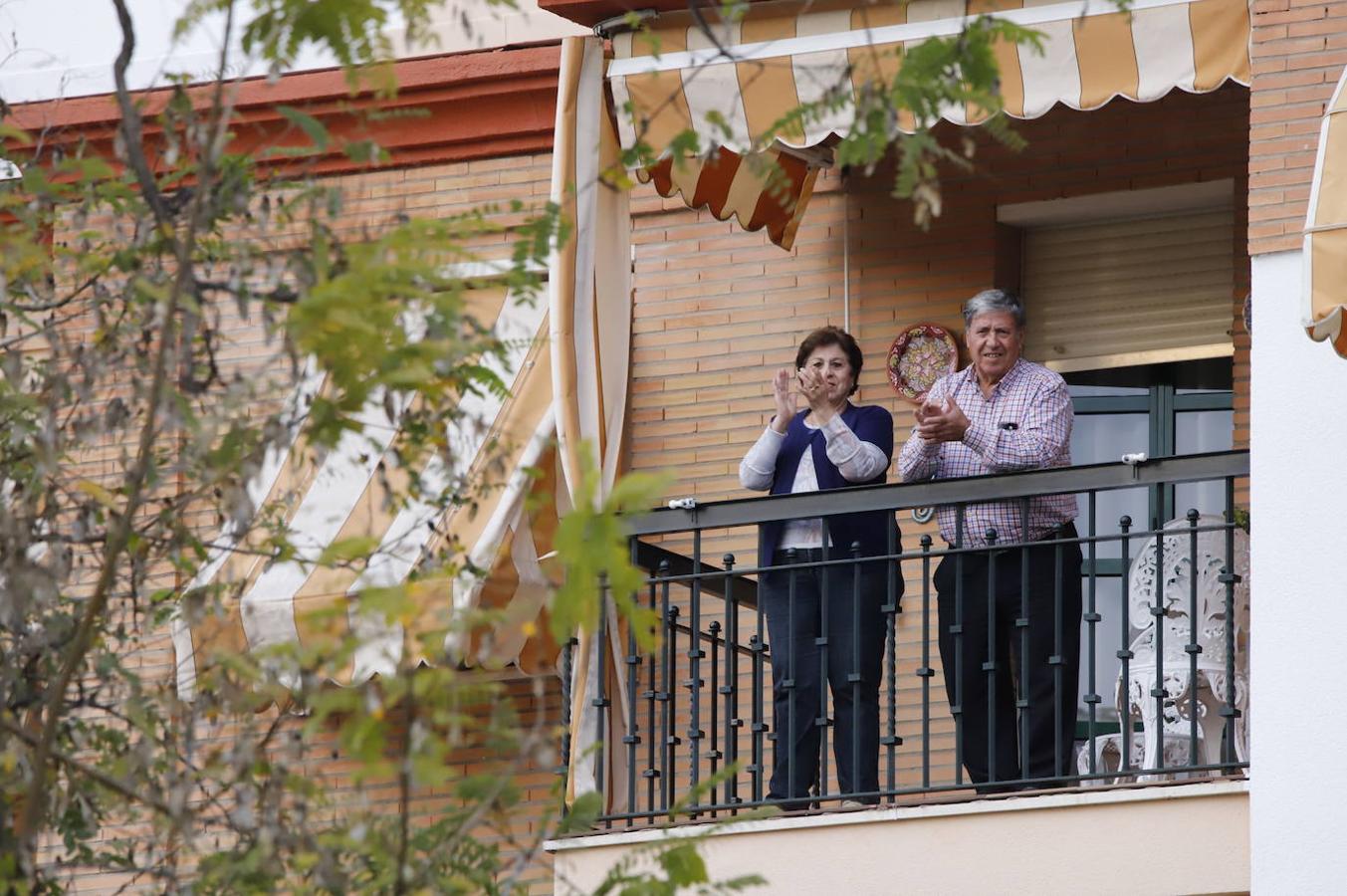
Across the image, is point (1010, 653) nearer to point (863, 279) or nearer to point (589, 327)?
point (589, 327)

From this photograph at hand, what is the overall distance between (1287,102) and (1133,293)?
8.68 feet

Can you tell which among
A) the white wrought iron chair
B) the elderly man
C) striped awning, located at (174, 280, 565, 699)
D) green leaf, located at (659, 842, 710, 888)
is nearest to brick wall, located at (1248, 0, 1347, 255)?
the elderly man

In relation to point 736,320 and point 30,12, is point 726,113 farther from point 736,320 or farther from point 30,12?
point 30,12

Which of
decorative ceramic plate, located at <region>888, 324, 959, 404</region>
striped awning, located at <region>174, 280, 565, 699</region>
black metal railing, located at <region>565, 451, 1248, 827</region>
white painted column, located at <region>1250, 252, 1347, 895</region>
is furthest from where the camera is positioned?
decorative ceramic plate, located at <region>888, 324, 959, 404</region>

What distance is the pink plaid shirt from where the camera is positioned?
372 inches

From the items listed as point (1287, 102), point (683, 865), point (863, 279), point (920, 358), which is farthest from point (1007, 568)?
point (683, 865)

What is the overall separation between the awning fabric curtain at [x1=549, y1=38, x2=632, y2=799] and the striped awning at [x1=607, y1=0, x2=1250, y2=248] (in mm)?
151

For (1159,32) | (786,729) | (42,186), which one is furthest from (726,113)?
(42,186)

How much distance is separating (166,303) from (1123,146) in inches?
287

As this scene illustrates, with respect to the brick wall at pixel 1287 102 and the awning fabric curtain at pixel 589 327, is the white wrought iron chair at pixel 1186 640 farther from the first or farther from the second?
the awning fabric curtain at pixel 589 327

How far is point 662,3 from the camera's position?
10.5 m

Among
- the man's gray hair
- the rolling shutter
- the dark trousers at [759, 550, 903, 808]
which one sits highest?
the rolling shutter

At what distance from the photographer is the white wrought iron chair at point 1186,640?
9383 mm

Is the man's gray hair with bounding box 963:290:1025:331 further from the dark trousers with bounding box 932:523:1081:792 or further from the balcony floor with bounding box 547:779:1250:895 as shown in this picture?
the balcony floor with bounding box 547:779:1250:895
